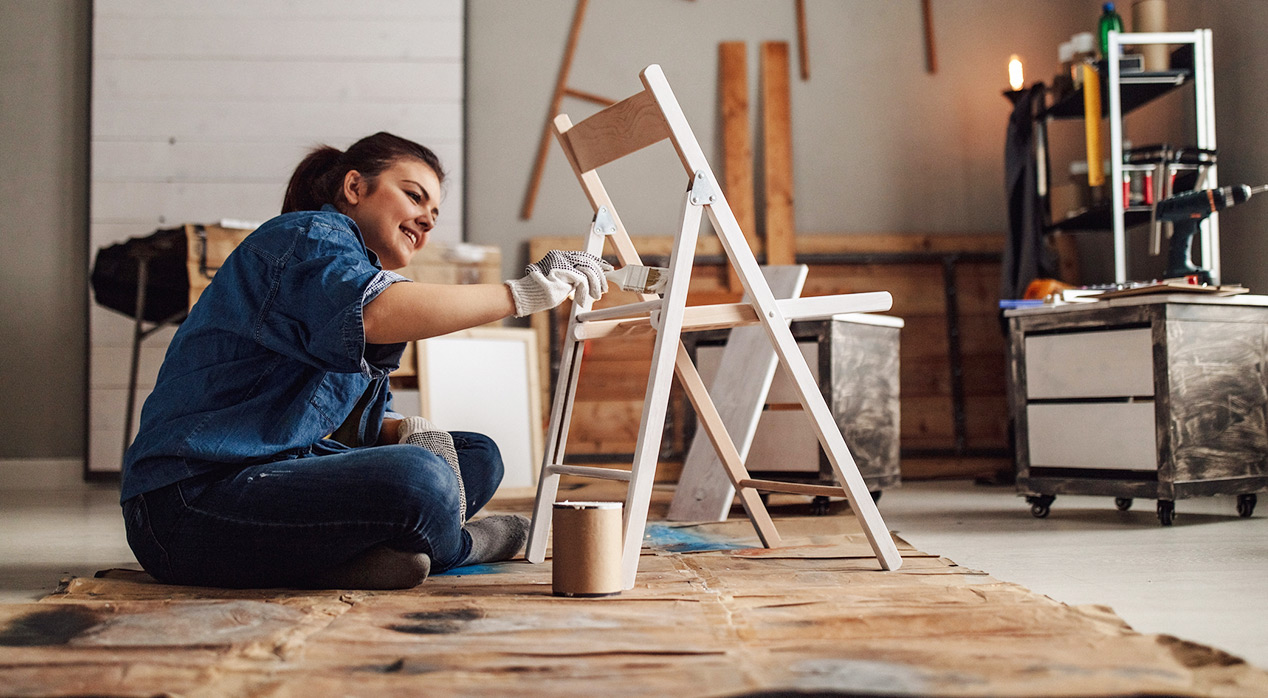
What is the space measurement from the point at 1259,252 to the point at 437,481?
2.91m

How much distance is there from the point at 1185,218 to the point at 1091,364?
1.64ft

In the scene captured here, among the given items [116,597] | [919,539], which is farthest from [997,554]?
[116,597]

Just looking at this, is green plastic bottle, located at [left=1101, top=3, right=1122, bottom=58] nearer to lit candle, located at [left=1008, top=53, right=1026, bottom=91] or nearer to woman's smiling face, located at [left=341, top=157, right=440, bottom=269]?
lit candle, located at [left=1008, top=53, right=1026, bottom=91]

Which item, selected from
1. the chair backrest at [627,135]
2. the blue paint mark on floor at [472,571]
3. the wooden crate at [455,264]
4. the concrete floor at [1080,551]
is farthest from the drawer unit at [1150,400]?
the wooden crate at [455,264]

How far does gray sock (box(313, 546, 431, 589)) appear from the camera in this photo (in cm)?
154

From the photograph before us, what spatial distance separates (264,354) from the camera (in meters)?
1.50

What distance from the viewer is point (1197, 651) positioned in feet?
3.55

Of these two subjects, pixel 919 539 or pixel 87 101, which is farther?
pixel 87 101

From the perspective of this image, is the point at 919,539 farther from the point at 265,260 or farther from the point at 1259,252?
the point at 1259,252

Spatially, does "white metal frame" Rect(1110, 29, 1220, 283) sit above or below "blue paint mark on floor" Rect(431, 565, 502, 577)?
above

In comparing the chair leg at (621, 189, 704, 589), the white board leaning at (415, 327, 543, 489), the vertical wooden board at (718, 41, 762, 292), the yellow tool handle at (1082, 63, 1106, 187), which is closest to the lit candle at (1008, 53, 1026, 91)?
the yellow tool handle at (1082, 63, 1106, 187)

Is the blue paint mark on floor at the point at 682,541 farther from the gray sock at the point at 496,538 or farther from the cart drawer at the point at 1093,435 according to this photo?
the cart drawer at the point at 1093,435

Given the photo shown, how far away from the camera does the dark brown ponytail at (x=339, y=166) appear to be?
166cm

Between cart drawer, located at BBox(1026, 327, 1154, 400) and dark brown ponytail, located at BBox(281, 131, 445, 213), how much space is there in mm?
1694
